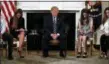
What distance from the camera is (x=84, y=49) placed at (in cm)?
1102

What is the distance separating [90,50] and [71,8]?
77.4 inches

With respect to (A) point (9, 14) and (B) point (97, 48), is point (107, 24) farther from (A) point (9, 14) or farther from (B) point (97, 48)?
(A) point (9, 14)

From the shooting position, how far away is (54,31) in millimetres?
11047

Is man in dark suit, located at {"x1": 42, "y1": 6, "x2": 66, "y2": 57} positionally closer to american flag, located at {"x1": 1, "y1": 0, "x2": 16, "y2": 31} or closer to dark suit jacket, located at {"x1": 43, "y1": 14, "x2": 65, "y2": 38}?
dark suit jacket, located at {"x1": 43, "y1": 14, "x2": 65, "y2": 38}

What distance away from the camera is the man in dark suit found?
1091 cm

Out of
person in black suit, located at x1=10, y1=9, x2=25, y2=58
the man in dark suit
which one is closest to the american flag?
person in black suit, located at x1=10, y1=9, x2=25, y2=58

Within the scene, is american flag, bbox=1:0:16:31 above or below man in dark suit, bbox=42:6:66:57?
above

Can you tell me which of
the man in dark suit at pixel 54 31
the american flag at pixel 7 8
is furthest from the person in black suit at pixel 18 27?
the american flag at pixel 7 8

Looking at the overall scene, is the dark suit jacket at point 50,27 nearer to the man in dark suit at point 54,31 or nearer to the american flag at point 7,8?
the man in dark suit at point 54,31

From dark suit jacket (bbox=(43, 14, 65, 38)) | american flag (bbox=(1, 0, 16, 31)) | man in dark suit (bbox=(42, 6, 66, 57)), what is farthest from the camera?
american flag (bbox=(1, 0, 16, 31))

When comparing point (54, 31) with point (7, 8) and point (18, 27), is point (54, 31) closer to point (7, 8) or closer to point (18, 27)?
point (18, 27)

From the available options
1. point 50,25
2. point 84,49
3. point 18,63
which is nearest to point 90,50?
point 84,49

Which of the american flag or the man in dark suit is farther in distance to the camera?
the american flag

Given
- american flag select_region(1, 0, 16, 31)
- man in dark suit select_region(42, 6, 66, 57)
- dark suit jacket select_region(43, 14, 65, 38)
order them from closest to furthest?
1. man in dark suit select_region(42, 6, 66, 57)
2. dark suit jacket select_region(43, 14, 65, 38)
3. american flag select_region(1, 0, 16, 31)
